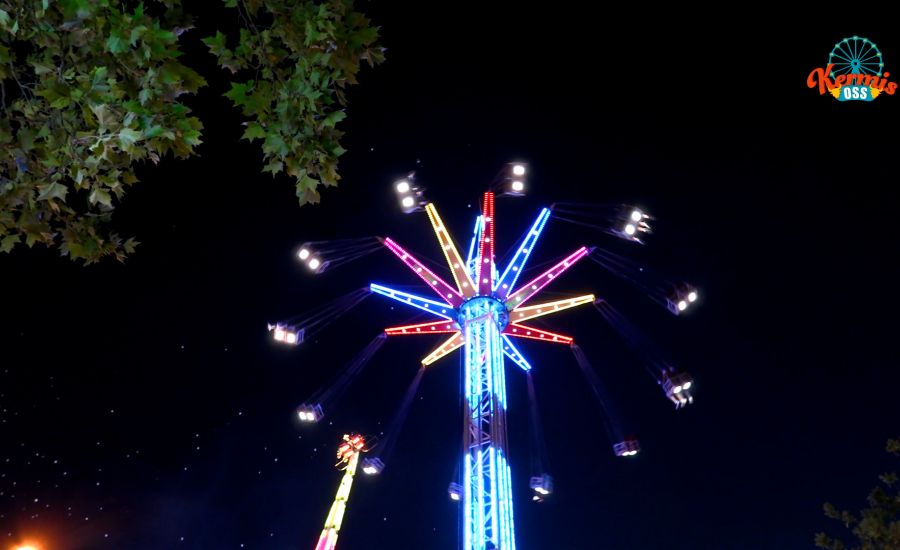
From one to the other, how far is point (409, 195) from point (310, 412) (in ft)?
19.8

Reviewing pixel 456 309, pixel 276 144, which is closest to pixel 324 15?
pixel 276 144

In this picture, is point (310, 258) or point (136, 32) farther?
point (310, 258)

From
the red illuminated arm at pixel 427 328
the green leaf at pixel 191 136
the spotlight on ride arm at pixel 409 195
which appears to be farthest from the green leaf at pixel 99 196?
the spotlight on ride arm at pixel 409 195

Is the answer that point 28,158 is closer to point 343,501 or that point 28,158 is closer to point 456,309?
point 456,309

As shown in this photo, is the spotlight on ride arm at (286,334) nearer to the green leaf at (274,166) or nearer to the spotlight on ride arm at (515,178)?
the spotlight on ride arm at (515,178)

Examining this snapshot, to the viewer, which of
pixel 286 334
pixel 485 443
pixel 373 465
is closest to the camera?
pixel 485 443

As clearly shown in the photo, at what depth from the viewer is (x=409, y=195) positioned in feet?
48.7

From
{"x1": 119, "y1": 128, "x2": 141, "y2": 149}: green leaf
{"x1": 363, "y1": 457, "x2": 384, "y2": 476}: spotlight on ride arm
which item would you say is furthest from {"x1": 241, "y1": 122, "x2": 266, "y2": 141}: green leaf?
{"x1": 363, "y1": 457, "x2": 384, "y2": 476}: spotlight on ride arm

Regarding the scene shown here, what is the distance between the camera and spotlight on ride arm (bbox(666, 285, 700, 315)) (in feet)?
46.3

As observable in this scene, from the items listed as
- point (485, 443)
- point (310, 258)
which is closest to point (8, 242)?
point (485, 443)

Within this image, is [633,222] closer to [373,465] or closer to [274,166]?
[373,465]

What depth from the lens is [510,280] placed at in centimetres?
1279

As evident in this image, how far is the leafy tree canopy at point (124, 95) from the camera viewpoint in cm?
392

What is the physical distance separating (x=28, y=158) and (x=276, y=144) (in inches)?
66.8
